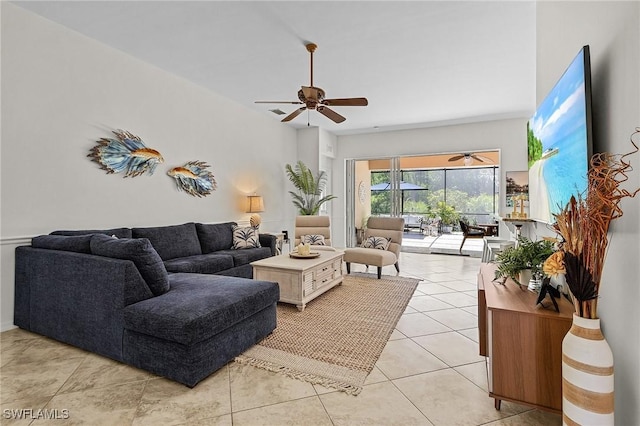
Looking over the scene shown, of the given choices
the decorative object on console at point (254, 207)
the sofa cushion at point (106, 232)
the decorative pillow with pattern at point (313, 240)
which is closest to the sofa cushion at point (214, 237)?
the decorative object on console at point (254, 207)

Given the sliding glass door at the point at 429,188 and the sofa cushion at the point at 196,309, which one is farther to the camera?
the sliding glass door at the point at 429,188

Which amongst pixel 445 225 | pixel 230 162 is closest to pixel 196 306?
pixel 230 162

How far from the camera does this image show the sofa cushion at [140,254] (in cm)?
217

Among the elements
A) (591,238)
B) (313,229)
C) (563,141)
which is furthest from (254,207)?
(591,238)

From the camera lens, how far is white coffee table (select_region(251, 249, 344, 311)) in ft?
11.0

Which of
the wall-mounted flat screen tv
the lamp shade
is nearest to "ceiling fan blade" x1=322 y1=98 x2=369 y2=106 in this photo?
the wall-mounted flat screen tv

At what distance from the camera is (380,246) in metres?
4.94

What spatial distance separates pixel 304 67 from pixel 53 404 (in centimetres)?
392

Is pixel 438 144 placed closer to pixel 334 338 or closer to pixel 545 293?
pixel 334 338

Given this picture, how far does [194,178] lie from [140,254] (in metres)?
2.73

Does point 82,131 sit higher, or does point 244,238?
point 82,131

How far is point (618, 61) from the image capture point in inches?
53.0

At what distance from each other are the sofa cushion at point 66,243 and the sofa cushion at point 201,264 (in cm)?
104

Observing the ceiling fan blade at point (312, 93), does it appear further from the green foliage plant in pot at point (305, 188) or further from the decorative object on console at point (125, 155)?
the green foliage plant in pot at point (305, 188)
